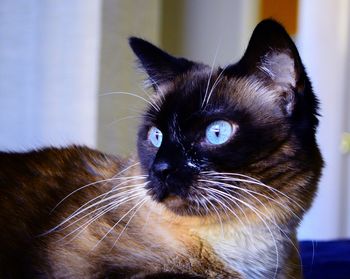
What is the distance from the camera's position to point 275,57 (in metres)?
1.00

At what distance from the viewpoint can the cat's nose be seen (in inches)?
37.5

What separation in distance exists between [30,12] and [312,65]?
54.9 inches

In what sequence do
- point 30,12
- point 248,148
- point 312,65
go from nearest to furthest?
1. point 248,148
2. point 30,12
3. point 312,65

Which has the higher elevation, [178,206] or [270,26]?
[270,26]

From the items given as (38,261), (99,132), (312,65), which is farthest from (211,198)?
(312,65)

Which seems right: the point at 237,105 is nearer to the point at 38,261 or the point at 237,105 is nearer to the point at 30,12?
the point at 38,261

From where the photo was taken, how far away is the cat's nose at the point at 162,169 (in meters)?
0.95

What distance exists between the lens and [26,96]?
187 centimetres

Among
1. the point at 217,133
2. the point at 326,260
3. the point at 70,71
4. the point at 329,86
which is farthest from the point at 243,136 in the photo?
the point at 329,86

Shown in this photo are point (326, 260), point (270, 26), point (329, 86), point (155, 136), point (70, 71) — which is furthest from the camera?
point (329, 86)

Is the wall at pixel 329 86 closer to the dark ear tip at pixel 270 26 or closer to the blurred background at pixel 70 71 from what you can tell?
the blurred background at pixel 70 71

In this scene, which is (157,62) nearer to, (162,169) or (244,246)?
(162,169)

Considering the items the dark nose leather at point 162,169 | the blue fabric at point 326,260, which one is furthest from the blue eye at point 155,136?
the blue fabric at point 326,260

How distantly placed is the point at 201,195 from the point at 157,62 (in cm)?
34
